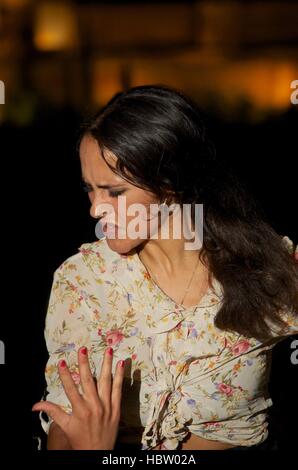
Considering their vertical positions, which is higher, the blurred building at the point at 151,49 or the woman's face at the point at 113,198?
the blurred building at the point at 151,49

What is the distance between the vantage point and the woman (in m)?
1.28

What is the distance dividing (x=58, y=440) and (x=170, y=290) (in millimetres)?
447

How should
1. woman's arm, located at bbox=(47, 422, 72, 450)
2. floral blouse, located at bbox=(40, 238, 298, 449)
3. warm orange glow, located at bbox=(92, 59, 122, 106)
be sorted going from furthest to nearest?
1. warm orange glow, located at bbox=(92, 59, 122, 106)
2. floral blouse, located at bbox=(40, 238, 298, 449)
3. woman's arm, located at bbox=(47, 422, 72, 450)

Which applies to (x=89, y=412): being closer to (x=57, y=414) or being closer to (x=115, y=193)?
(x=57, y=414)

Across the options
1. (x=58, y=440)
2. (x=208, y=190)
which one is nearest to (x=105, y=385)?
(x=58, y=440)

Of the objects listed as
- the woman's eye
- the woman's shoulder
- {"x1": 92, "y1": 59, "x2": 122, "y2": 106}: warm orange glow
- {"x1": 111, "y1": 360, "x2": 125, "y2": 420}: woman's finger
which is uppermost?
{"x1": 92, "y1": 59, "x2": 122, "y2": 106}: warm orange glow

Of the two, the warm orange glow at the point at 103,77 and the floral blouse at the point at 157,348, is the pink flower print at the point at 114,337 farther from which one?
the warm orange glow at the point at 103,77

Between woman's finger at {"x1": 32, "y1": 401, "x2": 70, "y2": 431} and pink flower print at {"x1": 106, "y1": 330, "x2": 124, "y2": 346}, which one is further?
pink flower print at {"x1": 106, "y1": 330, "x2": 124, "y2": 346}

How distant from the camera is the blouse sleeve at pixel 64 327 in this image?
129cm

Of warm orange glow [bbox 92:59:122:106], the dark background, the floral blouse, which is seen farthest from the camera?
warm orange glow [bbox 92:59:122:106]

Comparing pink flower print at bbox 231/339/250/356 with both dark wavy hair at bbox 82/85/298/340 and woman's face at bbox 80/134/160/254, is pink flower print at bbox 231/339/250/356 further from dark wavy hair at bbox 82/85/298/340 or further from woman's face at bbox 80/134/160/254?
woman's face at bbox 80/134/160/254

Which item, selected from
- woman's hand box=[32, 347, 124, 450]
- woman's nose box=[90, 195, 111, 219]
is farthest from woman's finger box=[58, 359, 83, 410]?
woman's nose box=[90, 195, 111, 219]

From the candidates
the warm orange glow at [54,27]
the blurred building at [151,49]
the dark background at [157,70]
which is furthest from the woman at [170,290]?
the warm orange glow at [54,27]

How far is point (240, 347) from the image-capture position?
138 centimetres
